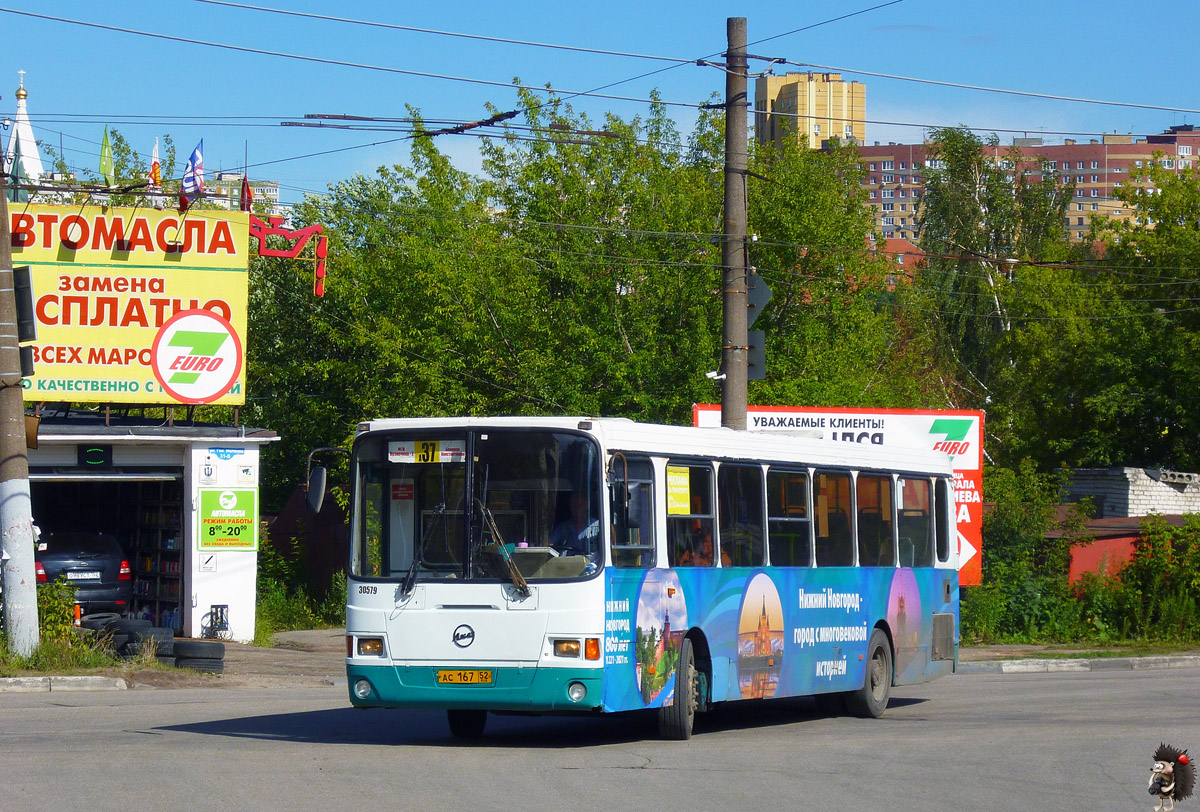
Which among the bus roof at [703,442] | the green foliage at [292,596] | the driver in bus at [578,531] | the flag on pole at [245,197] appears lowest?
the green foliage at [292,596]

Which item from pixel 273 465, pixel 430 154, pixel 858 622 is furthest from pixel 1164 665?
pixel 273 465

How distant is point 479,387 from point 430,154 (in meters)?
8.84

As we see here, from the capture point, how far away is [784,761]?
10828mm

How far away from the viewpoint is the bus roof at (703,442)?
11.3 metres

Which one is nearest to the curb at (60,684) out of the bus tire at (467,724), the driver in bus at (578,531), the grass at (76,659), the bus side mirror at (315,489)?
the grass at (76,659)

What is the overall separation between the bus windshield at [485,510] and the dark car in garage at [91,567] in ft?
41.6

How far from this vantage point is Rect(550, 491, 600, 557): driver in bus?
36.4 feet

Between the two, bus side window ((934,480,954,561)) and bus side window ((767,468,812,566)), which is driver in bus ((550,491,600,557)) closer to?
bus side window ((767,468,812,566))

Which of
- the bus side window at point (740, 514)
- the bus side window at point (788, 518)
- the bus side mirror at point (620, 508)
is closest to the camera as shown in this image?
the bus side mirror at point (620, 508)

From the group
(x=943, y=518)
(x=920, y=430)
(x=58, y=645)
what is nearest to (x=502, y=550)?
(x=943, y=518)

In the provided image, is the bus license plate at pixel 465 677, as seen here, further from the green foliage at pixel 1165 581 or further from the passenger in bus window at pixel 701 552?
the green foliage at pixel 1165 581

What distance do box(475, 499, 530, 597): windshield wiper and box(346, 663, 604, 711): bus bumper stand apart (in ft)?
2.04

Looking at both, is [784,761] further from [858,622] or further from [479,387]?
[479,387]

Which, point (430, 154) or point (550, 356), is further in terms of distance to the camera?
point (430, 154)
